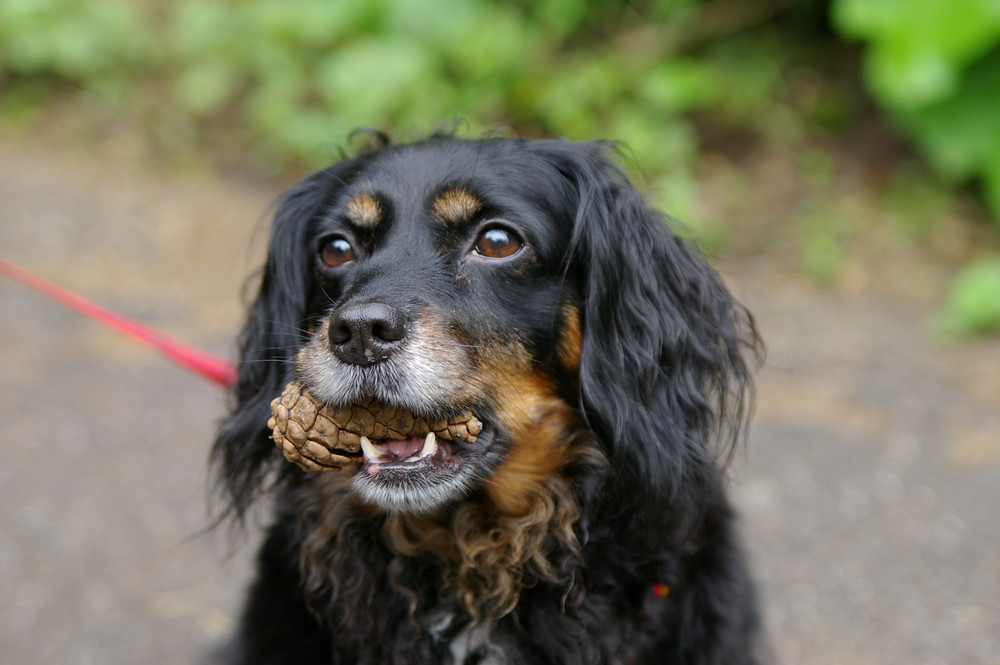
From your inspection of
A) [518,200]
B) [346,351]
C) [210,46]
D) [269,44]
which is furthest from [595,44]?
[346,351]

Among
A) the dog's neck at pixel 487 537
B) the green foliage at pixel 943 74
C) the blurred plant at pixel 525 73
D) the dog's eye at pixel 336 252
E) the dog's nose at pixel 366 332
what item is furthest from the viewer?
the blurred plant at pixel 525 73

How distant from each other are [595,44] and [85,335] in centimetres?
365

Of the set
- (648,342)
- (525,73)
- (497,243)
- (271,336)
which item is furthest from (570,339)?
(525,73)

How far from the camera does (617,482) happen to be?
2.36 metres

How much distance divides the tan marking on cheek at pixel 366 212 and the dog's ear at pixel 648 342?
1.53 ft

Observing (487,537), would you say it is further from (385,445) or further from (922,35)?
(922,35)

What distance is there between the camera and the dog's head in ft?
7.06

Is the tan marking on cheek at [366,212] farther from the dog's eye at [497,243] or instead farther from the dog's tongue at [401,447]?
the dog's tongue at [401,447]

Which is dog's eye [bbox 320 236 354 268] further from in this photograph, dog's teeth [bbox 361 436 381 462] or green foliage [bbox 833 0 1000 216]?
green foliage [bbox 833 0 1000 216]

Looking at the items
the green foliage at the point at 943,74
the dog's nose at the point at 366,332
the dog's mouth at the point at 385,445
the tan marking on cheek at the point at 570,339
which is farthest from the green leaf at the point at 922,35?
the dog's nose at the point at 366,332

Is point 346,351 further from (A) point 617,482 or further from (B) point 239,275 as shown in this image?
(B) point 239,275

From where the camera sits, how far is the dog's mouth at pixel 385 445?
2.12 meters

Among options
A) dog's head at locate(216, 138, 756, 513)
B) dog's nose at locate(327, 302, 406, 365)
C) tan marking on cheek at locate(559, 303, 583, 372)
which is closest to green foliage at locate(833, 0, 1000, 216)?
dog's head at locate(216, 138, 756, 513)

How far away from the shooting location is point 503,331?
2277 millimetres
